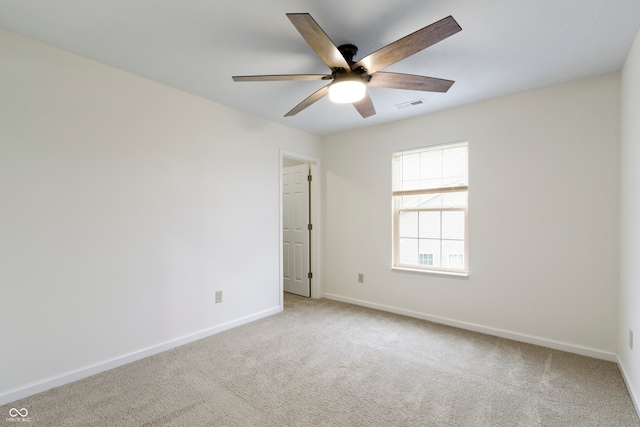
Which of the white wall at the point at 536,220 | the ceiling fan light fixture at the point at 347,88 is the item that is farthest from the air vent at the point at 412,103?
the ceiling fan light fixture at the point at 347,88

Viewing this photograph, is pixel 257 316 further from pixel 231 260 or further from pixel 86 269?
pixel 86 269

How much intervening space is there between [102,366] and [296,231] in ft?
9.79

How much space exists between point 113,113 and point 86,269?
4.30 feet

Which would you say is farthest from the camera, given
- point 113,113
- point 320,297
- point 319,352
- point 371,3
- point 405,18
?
point 320,297

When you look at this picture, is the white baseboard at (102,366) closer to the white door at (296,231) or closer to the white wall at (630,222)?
the white door at (296,231)

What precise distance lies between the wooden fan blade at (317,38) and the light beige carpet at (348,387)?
226cm

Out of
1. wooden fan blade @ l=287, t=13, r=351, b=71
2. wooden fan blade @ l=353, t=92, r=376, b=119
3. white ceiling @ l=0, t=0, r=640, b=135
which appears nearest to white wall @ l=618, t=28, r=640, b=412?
white ceiling @ l=0, t=0, r=640, b=135

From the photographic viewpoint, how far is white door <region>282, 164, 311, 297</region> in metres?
4.77

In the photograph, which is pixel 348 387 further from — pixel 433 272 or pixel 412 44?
pixel 412 44

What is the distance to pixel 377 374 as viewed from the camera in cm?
242

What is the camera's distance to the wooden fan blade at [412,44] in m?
1.50

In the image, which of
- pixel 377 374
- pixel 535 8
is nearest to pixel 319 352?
pixel 377 374

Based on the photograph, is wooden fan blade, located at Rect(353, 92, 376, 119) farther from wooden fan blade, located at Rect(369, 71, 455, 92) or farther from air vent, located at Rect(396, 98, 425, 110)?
air vent, located at Rect(396, 98, 425, 110)

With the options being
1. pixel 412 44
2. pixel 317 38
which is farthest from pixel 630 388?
pixel 317 38
